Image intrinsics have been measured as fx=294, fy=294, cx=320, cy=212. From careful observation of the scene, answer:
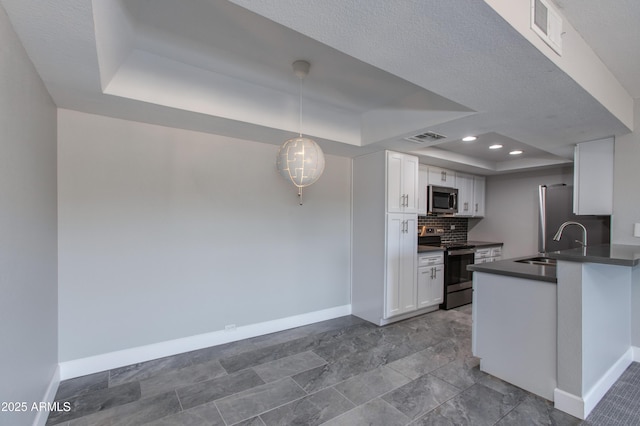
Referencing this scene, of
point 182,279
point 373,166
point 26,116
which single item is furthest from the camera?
point 373,166

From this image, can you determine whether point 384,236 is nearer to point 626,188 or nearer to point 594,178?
point 594,178

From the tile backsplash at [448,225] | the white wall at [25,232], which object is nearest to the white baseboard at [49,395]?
the white wall at [25,232]

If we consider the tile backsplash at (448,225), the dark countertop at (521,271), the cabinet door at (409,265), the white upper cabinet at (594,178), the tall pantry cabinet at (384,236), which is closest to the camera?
the dark countertop at (521,271)

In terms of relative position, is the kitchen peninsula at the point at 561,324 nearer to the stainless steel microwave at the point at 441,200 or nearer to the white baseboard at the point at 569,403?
the white baseboard at the point at 569,403

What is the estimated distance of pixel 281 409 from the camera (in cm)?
201

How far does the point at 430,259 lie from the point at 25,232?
4051 millimetres

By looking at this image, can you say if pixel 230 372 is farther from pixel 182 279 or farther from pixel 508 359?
pixel 508 359

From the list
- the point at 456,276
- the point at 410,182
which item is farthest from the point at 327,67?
the point at 456,276

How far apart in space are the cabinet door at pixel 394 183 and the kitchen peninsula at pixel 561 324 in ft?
Result: 4.25

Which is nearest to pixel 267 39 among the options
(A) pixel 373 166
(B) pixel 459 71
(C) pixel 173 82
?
(C) pixel 173 82

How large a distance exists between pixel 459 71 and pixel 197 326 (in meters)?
3.06

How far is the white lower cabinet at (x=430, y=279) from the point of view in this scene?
3.97 m

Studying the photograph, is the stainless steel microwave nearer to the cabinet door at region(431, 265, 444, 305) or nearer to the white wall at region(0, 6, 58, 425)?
the cabinet door at region(431, 265, 444, 305)

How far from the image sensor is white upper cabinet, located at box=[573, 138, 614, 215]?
2912mm
